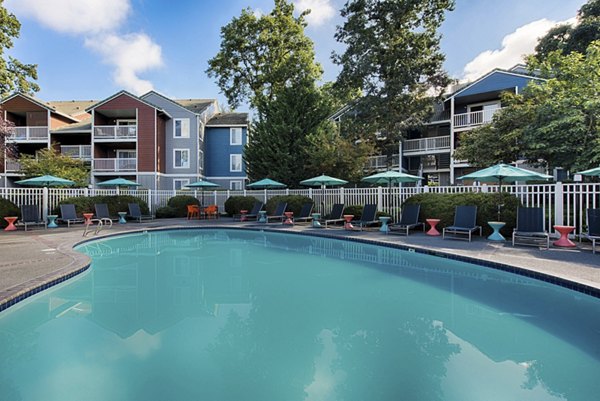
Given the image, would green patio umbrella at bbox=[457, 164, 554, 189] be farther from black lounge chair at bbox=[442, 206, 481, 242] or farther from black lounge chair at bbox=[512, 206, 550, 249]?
black lounge chair at bbox=[442, 206, 481, 242]

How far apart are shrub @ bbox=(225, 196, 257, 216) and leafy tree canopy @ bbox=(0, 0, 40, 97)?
15.4 m

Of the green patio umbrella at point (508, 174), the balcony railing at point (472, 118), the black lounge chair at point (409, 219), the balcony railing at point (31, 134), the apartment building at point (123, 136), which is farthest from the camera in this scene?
the apartment building at point (123, 136)

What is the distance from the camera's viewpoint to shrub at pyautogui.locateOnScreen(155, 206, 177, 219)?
63.1ft

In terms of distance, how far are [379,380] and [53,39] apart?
810 inches

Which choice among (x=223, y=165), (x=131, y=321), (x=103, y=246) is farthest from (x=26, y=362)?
(x=223, y=165)

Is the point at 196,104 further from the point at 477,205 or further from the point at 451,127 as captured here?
the point at 477,205

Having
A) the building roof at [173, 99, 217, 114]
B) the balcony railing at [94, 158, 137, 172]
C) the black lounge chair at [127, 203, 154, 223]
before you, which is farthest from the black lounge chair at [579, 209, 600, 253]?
the building roof at [173, 99, 217, 114]

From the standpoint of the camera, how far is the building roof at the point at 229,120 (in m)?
29.1

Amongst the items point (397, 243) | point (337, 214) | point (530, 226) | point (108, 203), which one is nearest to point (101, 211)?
point (108, 203)

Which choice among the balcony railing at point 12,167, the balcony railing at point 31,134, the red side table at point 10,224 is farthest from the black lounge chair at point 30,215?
the balcony railing at point 31,134

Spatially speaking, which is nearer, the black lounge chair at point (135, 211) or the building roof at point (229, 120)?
the black lounge chair at point (135, 211)

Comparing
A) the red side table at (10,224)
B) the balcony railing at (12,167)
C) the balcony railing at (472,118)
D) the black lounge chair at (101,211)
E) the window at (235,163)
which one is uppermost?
the balcony railing at (472,118)

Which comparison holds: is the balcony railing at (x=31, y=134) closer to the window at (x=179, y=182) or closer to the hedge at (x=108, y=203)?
the window at (x=179, y=182)

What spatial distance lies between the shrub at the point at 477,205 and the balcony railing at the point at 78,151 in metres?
23.6
